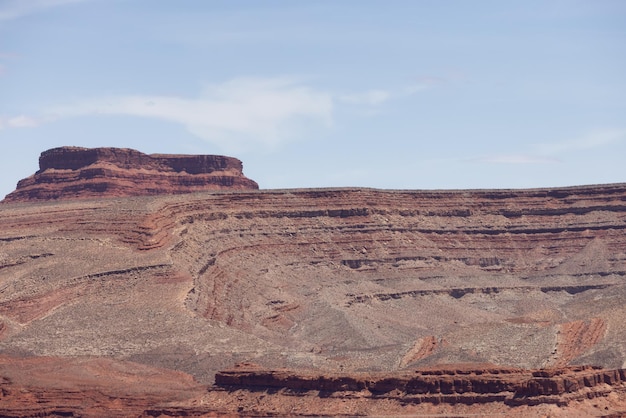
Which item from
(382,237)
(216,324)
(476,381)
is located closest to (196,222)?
(382,237)

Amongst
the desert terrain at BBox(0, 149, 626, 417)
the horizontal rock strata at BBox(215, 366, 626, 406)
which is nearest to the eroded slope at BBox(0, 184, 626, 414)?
the desert terrain at BBox(0, 149, 626, 417)

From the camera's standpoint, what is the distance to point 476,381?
71250mm

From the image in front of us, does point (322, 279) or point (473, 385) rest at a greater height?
point (322, 279)

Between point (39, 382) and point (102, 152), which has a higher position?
point (102, 152)

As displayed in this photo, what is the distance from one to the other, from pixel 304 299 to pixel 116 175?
6234 centimetres

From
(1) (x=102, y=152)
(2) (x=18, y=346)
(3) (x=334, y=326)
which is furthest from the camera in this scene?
(1) (x=102, y=152)

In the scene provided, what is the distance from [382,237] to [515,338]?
65438 millimetres

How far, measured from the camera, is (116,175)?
619 feet

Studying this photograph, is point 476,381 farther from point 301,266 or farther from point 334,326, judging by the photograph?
point 301,266

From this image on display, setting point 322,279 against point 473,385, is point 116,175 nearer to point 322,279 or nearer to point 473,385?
point 322,279

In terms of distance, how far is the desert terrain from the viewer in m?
76.4

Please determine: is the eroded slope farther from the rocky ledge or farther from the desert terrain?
the rocky ledge

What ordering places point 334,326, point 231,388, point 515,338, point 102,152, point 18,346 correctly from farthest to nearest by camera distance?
point 102,152
point 334,326
point 18,346
point 515,338
point 231,388

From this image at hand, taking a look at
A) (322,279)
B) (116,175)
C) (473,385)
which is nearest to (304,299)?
(322,279)
